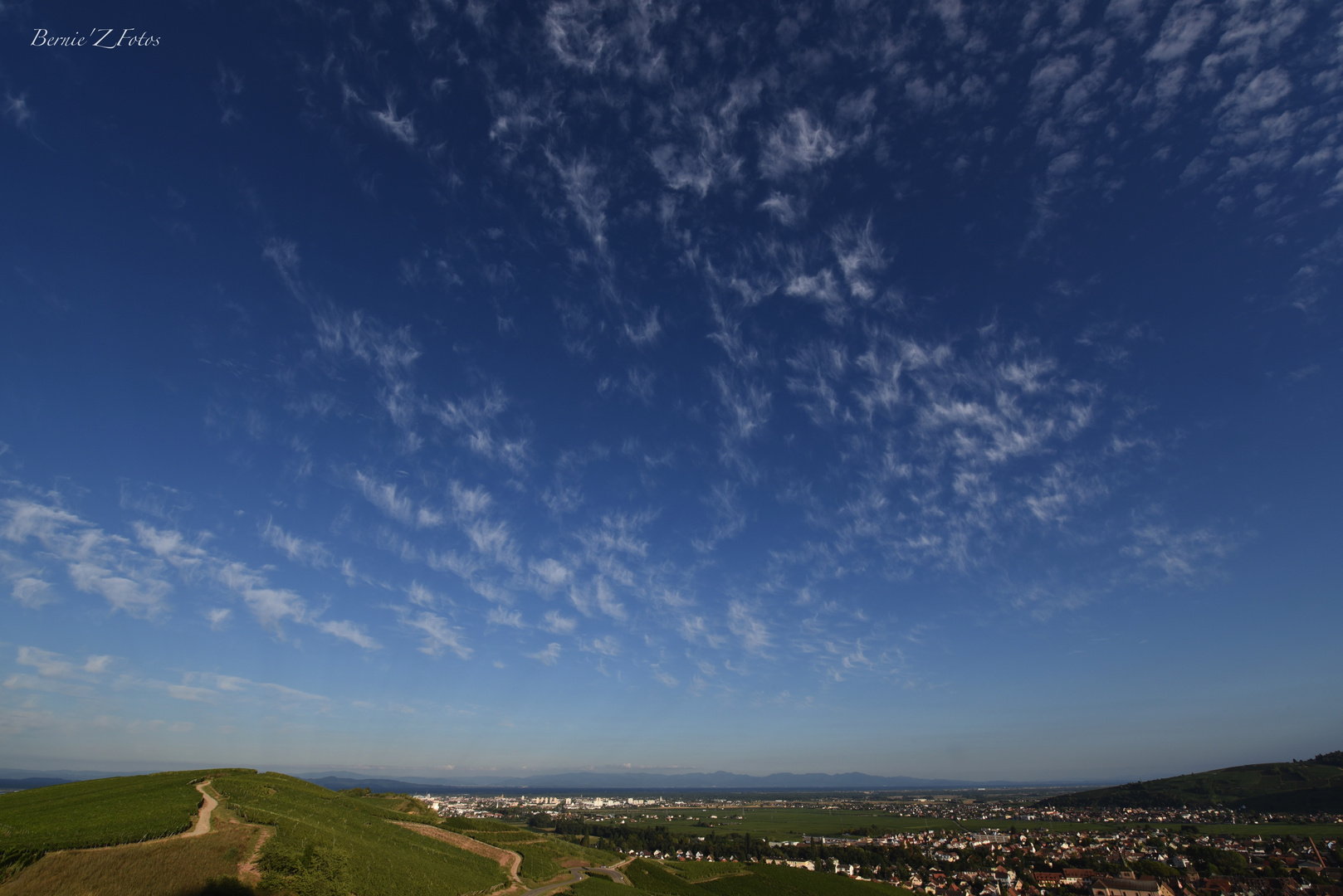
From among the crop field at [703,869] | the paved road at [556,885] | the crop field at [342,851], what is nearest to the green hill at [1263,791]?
the crop field at [703,869]

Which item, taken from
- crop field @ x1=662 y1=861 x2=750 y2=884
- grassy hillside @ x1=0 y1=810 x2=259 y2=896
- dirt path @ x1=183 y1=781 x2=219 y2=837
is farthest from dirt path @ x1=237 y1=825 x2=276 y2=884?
crop field @ x1=662 y1=861 x2=750 y2=884

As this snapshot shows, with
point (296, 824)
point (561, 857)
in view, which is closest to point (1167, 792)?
point (561, 857)

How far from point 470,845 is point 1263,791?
776 feet

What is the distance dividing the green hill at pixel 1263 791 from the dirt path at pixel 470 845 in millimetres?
191815

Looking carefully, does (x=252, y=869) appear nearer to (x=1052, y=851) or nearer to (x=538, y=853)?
(x=538, y=853)

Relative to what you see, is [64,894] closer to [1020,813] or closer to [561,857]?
[561,857]

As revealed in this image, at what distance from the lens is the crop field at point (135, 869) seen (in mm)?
25016

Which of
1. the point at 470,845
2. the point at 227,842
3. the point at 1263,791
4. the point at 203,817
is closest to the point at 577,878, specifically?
the point at 470,845

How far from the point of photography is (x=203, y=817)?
38.6 m

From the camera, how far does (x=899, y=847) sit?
120 m

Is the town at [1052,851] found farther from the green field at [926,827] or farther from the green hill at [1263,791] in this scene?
the green hill at [1263,791]

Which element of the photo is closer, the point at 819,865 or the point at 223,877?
the point at 223,877

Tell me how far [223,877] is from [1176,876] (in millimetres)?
115547

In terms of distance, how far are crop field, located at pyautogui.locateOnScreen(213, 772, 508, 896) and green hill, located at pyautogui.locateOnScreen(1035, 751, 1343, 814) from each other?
200 meters
